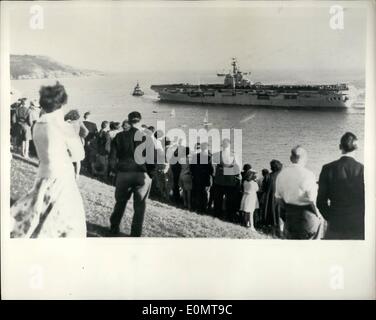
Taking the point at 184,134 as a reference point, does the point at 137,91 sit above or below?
above

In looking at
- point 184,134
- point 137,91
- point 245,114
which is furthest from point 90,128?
point 245,114

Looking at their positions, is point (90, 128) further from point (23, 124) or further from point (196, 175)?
point (196, 175)

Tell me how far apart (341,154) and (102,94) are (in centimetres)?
97

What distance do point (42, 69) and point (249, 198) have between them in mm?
956

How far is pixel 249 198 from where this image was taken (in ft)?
5.99

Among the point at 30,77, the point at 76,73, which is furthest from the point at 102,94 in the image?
the point at 30,77

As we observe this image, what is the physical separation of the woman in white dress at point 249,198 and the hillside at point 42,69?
716 mm

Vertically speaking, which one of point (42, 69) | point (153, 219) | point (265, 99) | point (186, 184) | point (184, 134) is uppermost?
point (42, 69)

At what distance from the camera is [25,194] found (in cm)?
184

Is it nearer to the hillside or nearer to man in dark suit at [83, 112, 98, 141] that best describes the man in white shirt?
man in dark suit at [83, 112, 98, 141]

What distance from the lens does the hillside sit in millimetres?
1841

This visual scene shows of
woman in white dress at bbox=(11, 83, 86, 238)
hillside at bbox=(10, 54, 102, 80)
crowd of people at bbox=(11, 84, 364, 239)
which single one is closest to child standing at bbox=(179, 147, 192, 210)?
crowd of people at bbox=(11, 84, 364, 239)

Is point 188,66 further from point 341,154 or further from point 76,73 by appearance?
point 341,154

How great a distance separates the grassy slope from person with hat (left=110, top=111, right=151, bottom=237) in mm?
22
